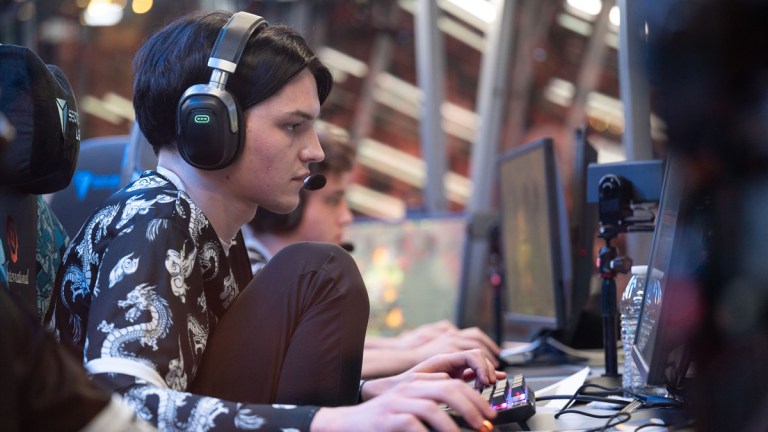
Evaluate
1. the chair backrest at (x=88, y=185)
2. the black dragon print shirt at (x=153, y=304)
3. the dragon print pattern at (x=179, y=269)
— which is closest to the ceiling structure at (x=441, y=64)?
the chair backrest at (x=88, y=185)

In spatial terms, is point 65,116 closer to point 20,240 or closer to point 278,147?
point 20,240

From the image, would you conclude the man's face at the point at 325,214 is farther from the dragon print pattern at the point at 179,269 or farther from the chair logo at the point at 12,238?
the dragon print pattern at the point at 179,269

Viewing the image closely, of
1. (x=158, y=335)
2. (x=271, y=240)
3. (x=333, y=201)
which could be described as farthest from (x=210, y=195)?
Answer: (x=333, y=201)

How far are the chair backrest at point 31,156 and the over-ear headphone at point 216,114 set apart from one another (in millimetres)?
169

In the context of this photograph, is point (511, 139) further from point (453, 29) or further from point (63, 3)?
point (63, 3)

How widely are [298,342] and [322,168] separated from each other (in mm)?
1335

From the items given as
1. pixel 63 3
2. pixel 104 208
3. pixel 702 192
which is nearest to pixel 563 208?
pixel 104 208

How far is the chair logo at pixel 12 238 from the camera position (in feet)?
4.17

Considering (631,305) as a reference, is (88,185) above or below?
above

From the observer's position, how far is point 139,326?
1.01 meters

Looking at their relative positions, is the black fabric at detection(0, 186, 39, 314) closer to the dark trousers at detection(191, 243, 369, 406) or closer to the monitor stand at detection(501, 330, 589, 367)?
the dark trousers at detection(191, 243, 369, 406)

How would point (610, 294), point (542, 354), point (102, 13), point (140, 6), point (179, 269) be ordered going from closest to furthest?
point (179, 269) → point (610, 294) → point (542, 354) → point (140, 6) → point (102, 13)

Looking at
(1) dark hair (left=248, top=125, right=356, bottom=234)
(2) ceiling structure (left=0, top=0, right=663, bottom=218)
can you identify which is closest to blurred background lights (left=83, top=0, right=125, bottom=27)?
(2) ceiling structure (left=0, top=0, right=663, bottom=218)

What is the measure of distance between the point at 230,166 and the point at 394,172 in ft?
15.2
